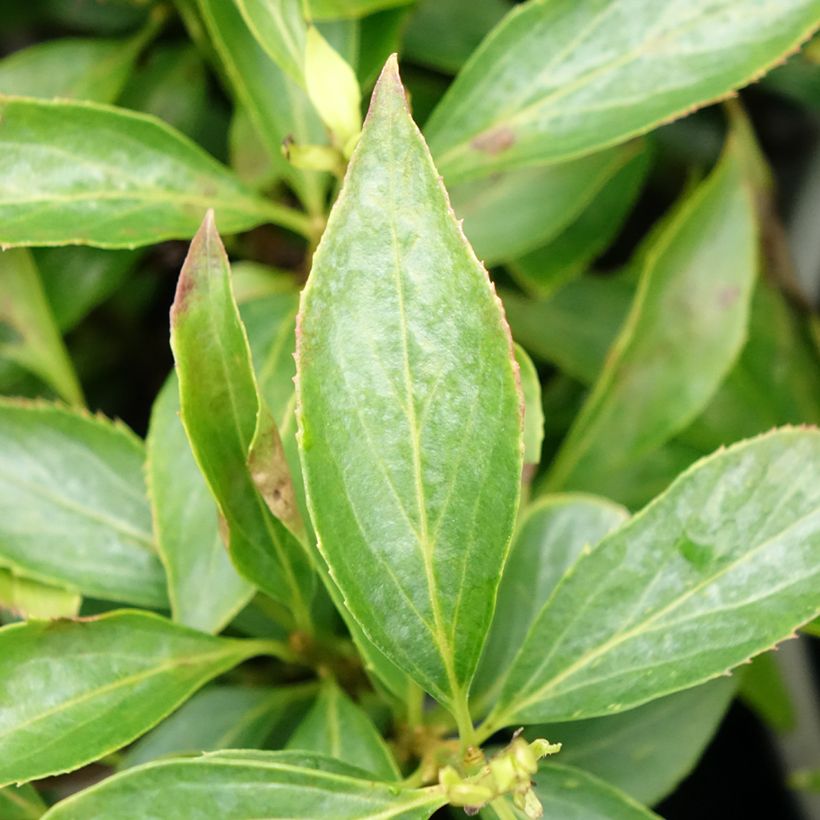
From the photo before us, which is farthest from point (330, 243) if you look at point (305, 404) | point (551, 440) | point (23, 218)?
point (551, 440)

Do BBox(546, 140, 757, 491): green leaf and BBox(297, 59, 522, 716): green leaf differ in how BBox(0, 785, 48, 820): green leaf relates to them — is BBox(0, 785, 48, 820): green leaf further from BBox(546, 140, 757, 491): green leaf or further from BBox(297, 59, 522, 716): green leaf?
BBox(546, 140, 757, 491): green leaf

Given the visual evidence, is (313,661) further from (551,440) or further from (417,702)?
(551,440)

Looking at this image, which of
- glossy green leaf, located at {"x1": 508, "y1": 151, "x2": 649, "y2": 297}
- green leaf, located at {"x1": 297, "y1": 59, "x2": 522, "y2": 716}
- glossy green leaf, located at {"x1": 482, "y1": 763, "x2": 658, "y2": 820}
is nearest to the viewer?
green leaf, located at {"x1": 297, "y1": 59, "x2": 522, "y2": 716}

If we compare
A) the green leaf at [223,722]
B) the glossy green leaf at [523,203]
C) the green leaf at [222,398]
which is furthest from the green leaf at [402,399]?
the glossy green leaf at [523,203]

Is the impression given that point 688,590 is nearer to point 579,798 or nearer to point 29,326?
point 579,798

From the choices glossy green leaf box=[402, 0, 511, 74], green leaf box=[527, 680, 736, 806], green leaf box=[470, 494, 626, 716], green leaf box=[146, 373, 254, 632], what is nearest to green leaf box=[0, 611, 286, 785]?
green leaf box=[146, 373, 254, 632]

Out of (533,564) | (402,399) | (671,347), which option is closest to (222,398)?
(402,399)

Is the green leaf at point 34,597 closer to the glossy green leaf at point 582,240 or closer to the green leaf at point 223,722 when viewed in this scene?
the green leaf at point 223,722
